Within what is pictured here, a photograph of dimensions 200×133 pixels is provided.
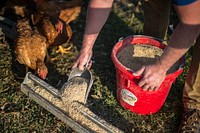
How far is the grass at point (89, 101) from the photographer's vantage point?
325 centimetres

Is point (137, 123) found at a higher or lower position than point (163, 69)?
lower

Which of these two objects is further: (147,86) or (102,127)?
(102,127)

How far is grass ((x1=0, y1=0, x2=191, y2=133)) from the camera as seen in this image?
3248 mm

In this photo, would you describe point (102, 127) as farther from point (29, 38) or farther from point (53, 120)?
point (29, 38)

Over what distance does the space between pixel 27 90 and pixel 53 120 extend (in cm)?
41

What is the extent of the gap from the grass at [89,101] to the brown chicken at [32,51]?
0.30 m

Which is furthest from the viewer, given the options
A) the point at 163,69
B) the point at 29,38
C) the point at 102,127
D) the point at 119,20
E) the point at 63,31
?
the point at 119,20

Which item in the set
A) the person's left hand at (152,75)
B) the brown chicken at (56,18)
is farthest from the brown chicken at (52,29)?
the person's left hand at (152,75)

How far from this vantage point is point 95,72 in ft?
12.7

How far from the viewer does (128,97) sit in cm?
316

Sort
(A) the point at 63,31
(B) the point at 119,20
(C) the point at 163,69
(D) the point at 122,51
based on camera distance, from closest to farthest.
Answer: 1. (C) the point at 163,69
2. (D) the point at 122,51
3. (A) the point at 63,31
4. (B) the point at 119,20

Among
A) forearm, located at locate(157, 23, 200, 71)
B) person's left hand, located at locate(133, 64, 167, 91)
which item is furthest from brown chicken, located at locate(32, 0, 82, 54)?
forearm, located at locate(157, 23, 200, 71)

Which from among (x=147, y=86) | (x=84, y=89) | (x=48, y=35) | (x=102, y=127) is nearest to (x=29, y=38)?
(x=48, y=35)

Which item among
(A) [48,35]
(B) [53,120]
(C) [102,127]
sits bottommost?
(B) [53,120]
